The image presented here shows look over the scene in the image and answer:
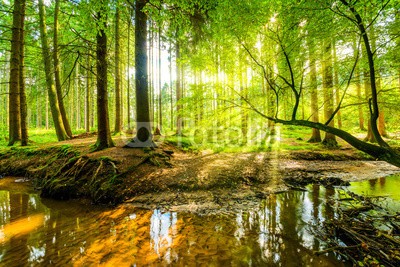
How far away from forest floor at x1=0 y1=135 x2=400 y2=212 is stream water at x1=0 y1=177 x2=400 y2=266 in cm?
50

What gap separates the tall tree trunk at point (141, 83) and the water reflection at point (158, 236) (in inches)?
136

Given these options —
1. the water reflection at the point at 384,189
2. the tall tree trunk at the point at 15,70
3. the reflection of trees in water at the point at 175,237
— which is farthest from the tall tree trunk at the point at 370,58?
the tall tree trunk at the point at 15,70

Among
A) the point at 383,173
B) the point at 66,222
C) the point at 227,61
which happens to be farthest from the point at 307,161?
the point at 66,222

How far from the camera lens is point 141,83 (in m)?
7.45

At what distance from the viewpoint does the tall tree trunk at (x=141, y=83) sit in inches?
278

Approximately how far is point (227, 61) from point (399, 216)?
572 centimetres

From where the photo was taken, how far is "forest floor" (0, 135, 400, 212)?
17.2 feet

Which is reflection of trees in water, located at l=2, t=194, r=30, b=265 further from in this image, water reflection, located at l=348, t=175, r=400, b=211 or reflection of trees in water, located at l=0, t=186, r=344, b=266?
water reflection, located at l=348, t=175, r=400, b=211

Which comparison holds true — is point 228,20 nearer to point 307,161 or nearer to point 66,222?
point 66,222

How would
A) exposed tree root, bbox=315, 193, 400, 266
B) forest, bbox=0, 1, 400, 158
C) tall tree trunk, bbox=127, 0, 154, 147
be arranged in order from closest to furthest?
exposed tree root, bbox=315, 193, 400, 266, forest, bbox=0, 1, 400, 158, tall tree trunk, bbox=127, 0, 154, 147

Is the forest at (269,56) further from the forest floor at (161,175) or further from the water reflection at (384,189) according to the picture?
the water reflection at (384,189)

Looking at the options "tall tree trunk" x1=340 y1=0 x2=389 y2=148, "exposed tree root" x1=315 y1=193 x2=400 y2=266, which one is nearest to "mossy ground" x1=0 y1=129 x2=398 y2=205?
"exposed tree root" x1=315 y1=193 x2=400 y2=266

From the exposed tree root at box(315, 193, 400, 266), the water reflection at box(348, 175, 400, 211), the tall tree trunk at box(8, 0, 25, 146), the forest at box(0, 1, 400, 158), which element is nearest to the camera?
the exposed tree root at box(315, 193, 400, 266)

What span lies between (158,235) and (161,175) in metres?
2.81
